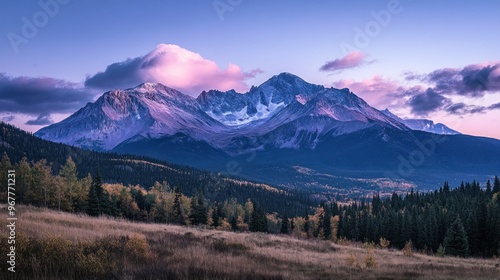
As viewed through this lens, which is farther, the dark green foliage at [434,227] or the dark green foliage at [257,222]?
the dark green foliage at [257,222]

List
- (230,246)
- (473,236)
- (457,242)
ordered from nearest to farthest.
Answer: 1. (230,246)
2. (457,242)
3. (473,236)

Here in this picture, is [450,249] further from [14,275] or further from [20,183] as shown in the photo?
[20,183]

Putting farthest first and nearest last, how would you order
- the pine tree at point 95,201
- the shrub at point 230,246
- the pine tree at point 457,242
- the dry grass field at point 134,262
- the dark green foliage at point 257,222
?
the dark green foliage at point 257,222
the pine tree at point 95,201
the pine tree at point 457,242
the shrub at point 230,246
the dry grass field at point 134,262

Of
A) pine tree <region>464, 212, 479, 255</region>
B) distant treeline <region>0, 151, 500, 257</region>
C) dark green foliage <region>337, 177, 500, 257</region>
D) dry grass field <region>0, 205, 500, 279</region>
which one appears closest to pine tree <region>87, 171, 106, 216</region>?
distant treeline <region>0, 151, 500, 257</region>

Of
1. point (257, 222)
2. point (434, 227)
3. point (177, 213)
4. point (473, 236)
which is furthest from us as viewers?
point (177, 213)

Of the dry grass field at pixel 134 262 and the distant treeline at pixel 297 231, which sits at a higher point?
the dry grass field at pixel 134 262

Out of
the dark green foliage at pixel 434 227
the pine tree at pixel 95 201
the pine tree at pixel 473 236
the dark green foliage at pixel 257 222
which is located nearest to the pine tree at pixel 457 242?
the dark green foliage at pixel 434 227

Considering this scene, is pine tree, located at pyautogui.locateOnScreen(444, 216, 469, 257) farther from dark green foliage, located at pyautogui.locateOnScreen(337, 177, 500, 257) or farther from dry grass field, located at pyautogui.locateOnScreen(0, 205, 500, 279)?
dry grass field, located at pyautogui.locateOnScreen(0, 205, 500, 279)

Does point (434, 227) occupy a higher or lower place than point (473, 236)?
higher

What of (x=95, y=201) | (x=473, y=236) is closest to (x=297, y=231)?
(x=473, y=236)

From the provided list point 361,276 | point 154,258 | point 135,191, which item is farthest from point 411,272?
point 135,191

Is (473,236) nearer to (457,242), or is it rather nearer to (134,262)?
A: (457,242)

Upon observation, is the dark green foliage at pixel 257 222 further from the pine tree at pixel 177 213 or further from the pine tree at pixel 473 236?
the pine tree at pixel 473 236

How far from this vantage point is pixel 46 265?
11367mm
